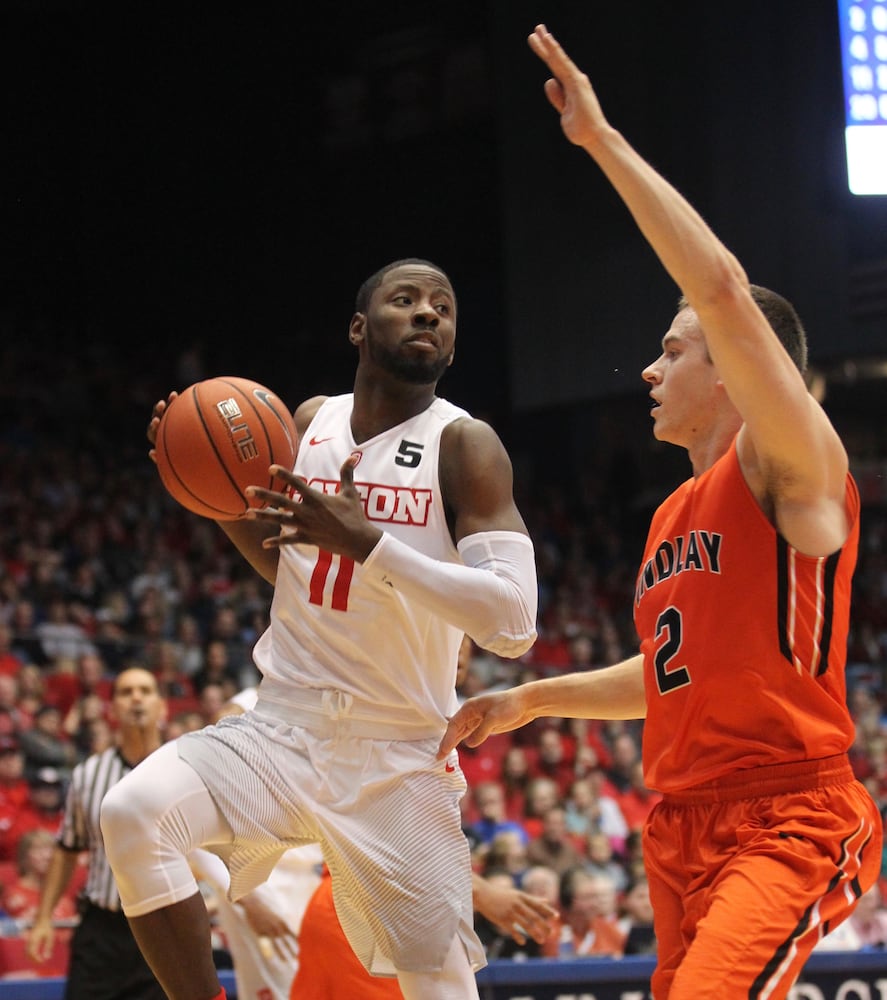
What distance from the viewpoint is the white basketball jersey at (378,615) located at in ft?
12.0

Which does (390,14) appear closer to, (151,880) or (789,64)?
(789,64)

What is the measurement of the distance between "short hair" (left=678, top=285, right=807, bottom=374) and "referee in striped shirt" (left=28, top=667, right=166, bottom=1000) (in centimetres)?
378

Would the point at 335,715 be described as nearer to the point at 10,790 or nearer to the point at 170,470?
the point at 170,470

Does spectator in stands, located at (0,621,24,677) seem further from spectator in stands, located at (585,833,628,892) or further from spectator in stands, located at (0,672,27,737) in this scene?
spectator in stands, located at (585,833,628,892)

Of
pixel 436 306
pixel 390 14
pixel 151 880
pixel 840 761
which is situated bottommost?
pixel 151 880

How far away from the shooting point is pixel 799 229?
11.5 m

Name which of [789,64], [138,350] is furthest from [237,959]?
[138,350]

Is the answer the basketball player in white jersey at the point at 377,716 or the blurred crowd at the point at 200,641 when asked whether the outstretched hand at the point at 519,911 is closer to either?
the basketball player in white jersey at the point at 377,716

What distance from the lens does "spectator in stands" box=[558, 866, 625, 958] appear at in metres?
7.60

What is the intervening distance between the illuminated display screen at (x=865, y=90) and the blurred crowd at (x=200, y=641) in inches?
138

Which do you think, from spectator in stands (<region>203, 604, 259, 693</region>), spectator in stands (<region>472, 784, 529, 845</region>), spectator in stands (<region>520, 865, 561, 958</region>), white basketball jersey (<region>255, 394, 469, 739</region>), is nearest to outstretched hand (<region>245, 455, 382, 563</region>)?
white basketball jersey (<region>255, 394, 469, 739</region>)

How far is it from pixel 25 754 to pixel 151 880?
553 centimetres

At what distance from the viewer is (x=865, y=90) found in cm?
829

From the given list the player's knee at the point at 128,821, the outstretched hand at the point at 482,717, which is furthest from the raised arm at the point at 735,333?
the player's knee at the point at 128,821
